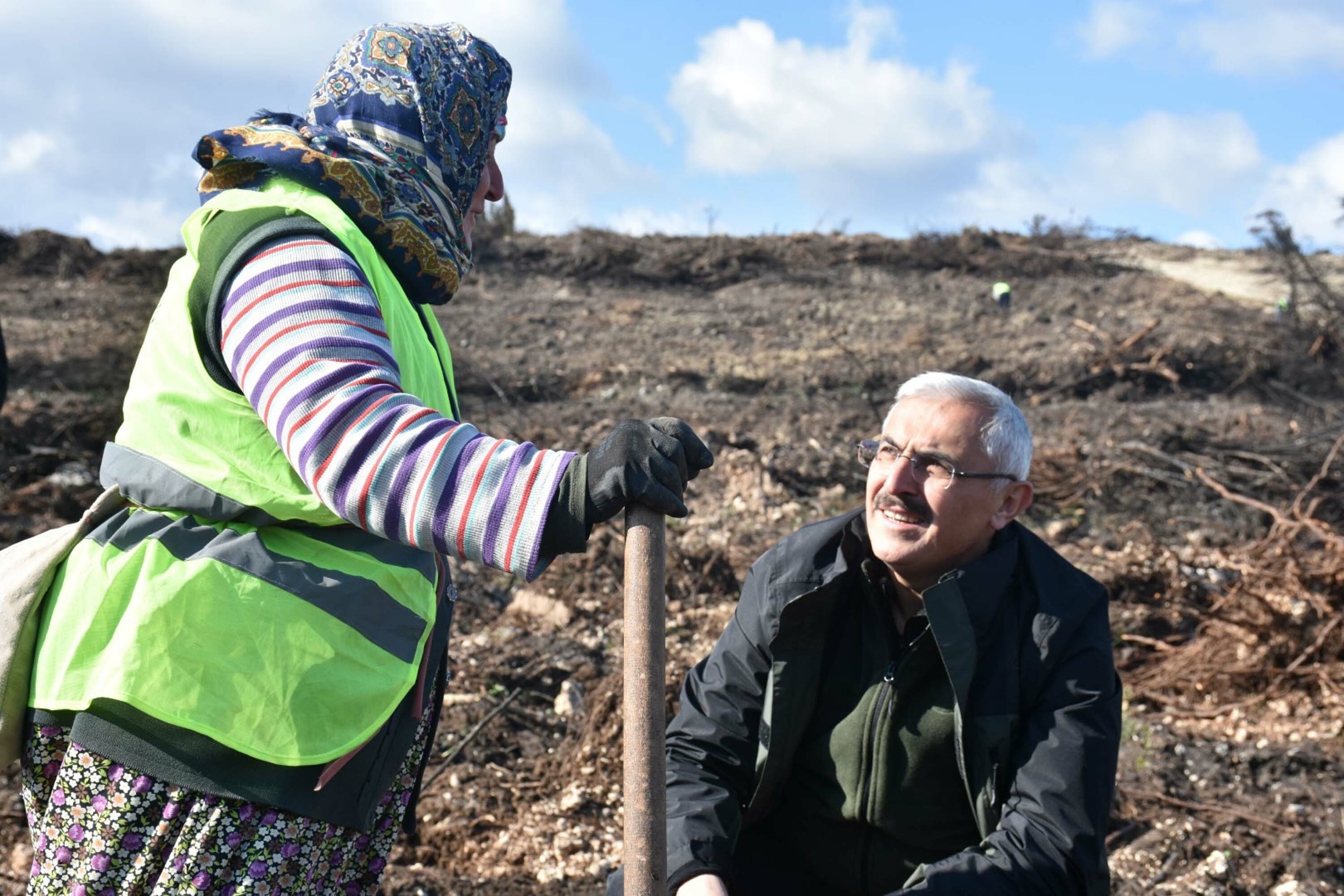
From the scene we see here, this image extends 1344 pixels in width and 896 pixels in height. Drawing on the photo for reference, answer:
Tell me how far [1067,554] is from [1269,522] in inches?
57.4

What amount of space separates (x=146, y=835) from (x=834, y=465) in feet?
20.0

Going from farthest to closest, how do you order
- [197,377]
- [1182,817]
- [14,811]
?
[1182,817] → [14,811] → [197,377]

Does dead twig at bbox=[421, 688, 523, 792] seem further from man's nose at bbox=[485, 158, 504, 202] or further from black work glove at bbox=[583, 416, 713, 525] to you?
black work glove at bbox=[583, 416, 713, 525]

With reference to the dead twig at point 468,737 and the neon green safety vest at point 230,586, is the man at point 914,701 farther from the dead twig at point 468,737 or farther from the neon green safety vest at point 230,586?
the dead twig at point 468,737

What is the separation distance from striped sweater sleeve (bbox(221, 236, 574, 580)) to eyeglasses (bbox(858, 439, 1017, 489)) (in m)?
1.30

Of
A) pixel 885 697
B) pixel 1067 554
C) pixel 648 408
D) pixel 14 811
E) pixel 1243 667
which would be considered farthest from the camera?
pixel 648 408

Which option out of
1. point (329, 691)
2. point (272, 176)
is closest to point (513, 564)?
point (329, 691)

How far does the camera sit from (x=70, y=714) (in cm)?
156

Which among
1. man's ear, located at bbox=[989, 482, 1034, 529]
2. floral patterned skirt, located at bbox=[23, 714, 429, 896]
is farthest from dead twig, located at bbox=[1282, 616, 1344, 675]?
floral patterned skirt, located at bbox=[23, 714, 429, 896]

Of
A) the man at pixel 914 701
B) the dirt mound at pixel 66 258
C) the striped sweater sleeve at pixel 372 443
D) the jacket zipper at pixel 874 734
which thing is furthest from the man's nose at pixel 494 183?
the dirt mound at pixel 66 258

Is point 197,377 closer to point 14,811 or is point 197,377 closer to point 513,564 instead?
point 513,564

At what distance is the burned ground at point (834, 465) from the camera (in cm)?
388

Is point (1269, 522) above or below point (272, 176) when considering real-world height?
below

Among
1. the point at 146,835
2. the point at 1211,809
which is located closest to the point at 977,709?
the point at 146,835
